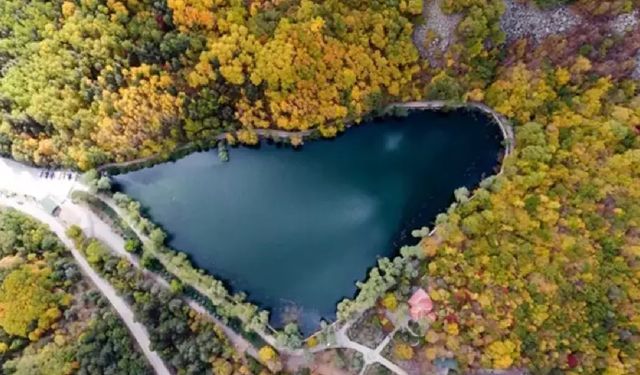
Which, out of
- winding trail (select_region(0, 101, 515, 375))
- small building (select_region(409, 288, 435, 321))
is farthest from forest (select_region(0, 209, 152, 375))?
small building (select_region(409, 288, 435, 321))

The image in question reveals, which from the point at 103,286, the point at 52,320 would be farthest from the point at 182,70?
the point at 52,320

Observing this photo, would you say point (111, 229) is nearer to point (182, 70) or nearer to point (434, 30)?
point (182, 70)

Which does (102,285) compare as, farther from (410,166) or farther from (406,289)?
(410,166)

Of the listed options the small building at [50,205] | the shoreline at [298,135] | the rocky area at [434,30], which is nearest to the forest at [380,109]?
the rocky area at [434,30]

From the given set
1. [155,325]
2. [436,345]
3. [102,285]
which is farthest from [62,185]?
[436,345]

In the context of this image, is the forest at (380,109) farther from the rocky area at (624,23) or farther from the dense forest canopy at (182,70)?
the rocky area at (624,23)

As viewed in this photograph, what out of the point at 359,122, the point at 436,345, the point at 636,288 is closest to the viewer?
the point at 636,288
